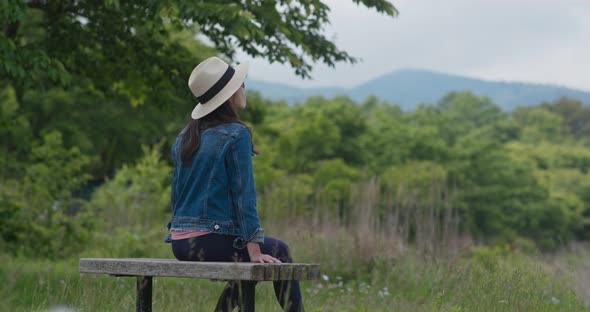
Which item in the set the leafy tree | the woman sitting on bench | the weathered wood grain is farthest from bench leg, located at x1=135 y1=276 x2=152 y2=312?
the leafy tree

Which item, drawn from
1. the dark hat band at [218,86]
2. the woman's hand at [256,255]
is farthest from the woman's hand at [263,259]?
the dark hat band at [218,86]

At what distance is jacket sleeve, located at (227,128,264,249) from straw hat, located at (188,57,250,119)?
224mm

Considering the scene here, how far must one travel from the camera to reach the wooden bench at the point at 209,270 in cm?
337

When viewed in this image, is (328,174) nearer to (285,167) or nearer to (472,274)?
(285,167)

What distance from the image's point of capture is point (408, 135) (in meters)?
45.2

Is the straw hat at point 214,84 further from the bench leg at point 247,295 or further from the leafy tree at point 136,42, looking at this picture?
the leafy tree at point 136,42

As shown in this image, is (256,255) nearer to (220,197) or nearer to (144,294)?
(220,197)

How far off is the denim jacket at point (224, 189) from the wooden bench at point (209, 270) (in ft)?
0.84

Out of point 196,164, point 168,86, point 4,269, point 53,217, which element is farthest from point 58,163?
point 196,164

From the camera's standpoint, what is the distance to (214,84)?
156 inches

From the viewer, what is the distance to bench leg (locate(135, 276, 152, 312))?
4043 millimetres

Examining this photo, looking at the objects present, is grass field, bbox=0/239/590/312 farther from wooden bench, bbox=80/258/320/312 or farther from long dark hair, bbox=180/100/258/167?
long dark hair, bbox=180/100/258/167

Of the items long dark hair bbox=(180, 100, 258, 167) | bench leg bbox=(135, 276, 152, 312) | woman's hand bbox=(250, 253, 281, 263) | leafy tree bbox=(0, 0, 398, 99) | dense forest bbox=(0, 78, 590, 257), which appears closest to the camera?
woman's hand bbox=(250, 253, 281, 263)

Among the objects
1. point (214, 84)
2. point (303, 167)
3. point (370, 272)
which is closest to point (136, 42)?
point (370, 272)
